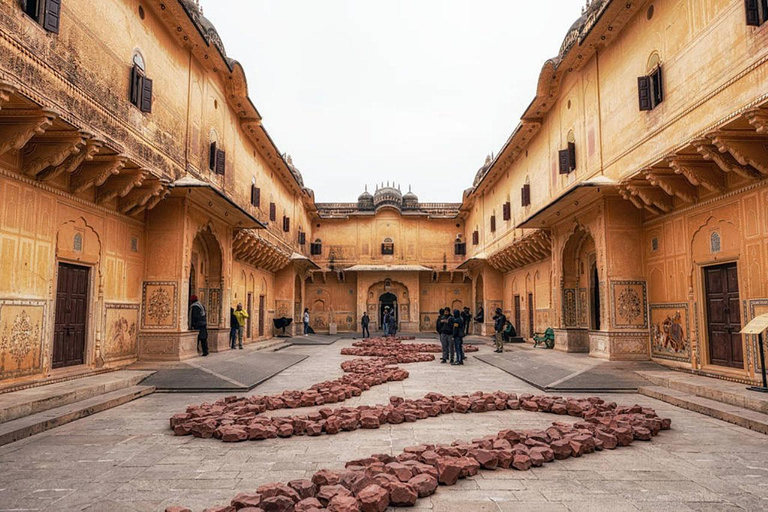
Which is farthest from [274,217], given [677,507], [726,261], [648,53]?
[677,507]

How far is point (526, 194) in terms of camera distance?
780 inches

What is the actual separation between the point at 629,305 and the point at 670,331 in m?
1.17

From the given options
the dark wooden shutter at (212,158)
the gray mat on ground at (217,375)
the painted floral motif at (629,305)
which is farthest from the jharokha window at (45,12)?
the painted floral motif at (629,305)

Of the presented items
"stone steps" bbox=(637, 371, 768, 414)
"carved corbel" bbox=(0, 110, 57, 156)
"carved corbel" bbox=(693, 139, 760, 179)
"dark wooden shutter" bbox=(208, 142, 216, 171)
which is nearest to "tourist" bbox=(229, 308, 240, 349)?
"dark wooden shutter" bbox=(208, 142, 216, 171)

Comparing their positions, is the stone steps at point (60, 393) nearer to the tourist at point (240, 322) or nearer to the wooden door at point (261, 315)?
the tourist at point (240, 322)

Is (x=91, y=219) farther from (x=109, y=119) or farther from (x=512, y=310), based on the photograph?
(x=512, y=310)

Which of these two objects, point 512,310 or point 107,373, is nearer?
point 107,373

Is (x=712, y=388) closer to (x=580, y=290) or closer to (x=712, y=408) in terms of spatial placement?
(x=712, y=408)

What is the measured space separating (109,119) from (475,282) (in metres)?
24.3

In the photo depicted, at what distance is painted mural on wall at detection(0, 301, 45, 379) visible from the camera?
7.70m

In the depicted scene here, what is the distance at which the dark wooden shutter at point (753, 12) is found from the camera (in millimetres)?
7875

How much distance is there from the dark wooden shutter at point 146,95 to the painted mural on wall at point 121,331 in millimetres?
4390

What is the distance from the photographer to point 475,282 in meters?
31.1

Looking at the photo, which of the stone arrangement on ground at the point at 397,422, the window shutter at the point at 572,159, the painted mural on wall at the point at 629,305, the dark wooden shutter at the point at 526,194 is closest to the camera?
the stone arrangement on ground at the point at 397,422
